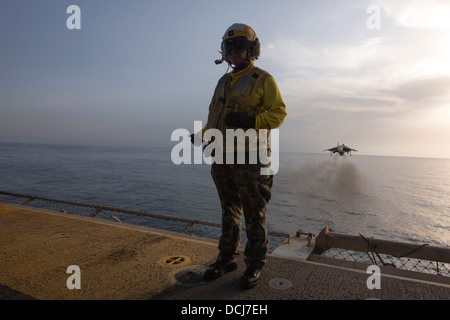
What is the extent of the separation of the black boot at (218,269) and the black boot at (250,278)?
13.7 inches

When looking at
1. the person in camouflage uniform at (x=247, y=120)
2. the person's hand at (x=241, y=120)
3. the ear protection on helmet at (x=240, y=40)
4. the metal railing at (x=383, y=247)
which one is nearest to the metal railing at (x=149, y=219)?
the metal railing at (x=383, y=247)

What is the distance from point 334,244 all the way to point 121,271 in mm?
3150

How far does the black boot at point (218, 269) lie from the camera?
2.76 meters

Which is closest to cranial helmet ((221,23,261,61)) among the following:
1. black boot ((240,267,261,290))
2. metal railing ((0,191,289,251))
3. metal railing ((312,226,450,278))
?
black boot ((240,267,261,290))

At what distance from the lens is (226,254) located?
302 cm

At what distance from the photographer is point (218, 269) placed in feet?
9.34

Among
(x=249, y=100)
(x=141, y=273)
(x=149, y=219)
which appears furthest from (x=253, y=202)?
(x=149, y=219)

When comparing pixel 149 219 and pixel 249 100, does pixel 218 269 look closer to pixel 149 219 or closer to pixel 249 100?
pixel 249 100

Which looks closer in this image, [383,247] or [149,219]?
[383,247]

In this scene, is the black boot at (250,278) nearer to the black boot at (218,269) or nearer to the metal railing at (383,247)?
the black boot at (218,269)

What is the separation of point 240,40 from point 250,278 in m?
2.47

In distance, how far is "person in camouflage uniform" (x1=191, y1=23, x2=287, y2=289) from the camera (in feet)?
8.59
